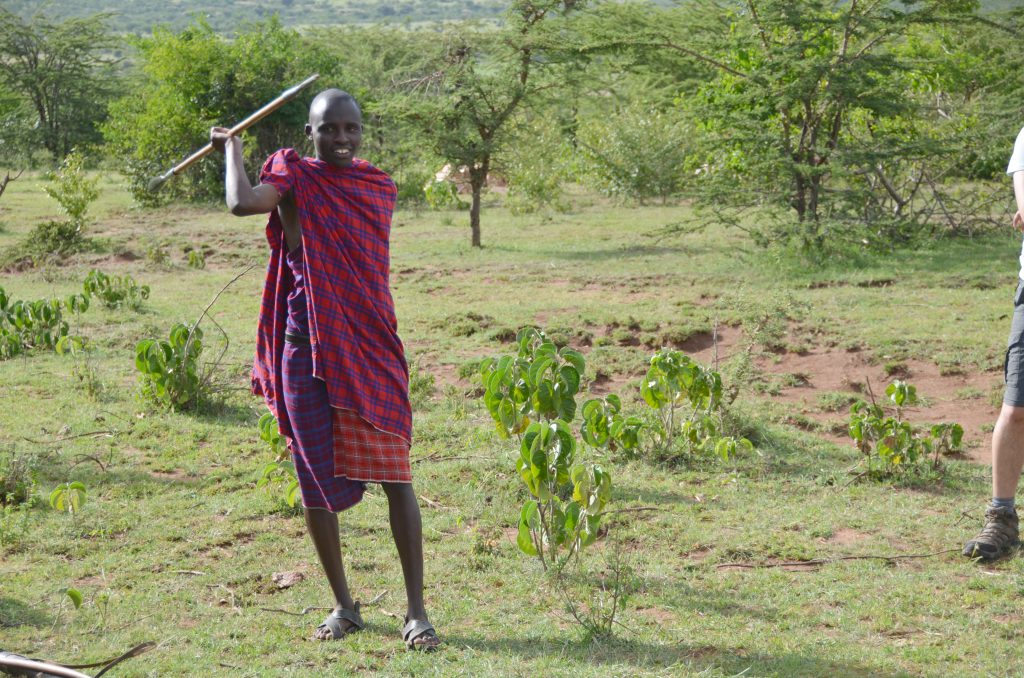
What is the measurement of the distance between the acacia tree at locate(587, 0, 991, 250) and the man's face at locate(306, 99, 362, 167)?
745 centimetres

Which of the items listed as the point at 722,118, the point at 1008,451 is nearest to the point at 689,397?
the point at 1008,451

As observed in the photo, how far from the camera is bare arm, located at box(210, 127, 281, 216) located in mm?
2908

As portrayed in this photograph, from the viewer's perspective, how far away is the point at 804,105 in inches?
416

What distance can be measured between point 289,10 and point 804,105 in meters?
104

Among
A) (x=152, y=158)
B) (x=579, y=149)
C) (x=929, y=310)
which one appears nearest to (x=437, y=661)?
(x=929, y=310)

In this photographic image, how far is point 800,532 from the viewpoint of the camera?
4320mm

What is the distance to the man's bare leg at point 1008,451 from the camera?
391 cm

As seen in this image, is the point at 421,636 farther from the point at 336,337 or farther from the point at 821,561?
the point at 821,561

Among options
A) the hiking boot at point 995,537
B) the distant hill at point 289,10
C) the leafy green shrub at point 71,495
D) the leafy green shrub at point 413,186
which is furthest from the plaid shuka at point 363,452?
the distant hill at point 289,10

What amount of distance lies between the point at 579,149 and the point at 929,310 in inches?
383

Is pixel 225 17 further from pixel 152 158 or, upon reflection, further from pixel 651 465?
pixel 651 465

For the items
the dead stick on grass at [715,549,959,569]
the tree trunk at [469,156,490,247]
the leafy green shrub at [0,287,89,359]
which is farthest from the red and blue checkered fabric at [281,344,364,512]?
the tree trunk at [469,156,490,247]

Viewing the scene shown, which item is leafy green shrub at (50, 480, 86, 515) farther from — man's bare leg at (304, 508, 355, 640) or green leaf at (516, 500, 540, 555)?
green leaf at (516, 500, 540, 555)

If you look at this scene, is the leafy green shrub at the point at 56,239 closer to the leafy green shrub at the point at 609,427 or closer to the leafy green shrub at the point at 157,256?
the leafy green shrub at the point at 157,256
